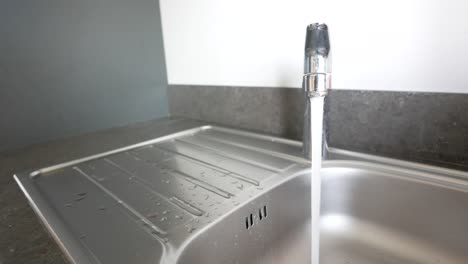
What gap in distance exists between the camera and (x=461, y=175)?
0.58 meters

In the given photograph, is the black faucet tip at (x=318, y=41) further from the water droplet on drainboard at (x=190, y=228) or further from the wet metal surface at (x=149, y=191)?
the water droplet on drainboard at (x=190, y=228)

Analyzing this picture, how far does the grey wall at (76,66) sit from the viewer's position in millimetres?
981

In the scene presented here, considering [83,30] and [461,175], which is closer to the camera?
[461,175]

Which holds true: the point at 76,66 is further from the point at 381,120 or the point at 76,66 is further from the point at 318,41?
the point at 381,120

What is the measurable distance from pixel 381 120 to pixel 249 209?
1.42 ft

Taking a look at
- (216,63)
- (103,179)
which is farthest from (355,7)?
(103,179)

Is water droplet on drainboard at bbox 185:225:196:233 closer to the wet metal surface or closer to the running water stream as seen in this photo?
the wet metal surface

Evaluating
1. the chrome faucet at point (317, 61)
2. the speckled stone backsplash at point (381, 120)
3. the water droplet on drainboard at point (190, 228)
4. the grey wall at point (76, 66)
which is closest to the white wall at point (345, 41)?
the speckled stone backsplash at point (381, 120)

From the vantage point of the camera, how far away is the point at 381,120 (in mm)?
713

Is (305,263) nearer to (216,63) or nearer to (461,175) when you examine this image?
(461,175)

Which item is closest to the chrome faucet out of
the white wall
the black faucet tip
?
the black faucet tip

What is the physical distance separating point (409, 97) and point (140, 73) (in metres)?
1.12

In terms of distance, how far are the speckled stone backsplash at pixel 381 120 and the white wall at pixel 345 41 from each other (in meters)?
0.03

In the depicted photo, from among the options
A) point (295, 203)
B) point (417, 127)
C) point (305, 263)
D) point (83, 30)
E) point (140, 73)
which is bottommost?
point (305, 263)
